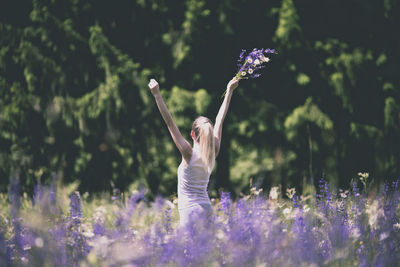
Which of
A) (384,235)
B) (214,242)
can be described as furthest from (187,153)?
(384,235)

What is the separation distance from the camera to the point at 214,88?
18.3ft

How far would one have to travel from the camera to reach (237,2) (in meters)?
5.53

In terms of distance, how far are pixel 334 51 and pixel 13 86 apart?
436cm

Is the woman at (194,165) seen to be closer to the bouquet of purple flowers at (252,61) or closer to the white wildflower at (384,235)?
the bouquet of purple flowers at (252,61)

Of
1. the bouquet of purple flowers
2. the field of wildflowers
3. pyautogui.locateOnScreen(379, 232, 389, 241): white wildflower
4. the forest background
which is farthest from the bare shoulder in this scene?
the forest background

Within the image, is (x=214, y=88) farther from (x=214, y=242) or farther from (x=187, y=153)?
(x=214, y=242)

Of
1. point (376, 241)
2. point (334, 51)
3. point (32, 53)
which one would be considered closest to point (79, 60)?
point (32, 53)

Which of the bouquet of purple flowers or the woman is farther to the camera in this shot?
the bouquet of purple flowers

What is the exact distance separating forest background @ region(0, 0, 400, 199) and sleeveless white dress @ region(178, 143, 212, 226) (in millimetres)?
2672

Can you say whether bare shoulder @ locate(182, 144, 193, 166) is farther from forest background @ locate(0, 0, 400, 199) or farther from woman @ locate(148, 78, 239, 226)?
forest background @ locate(0, 0, 400, 199)

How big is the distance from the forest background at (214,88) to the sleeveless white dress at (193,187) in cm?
267

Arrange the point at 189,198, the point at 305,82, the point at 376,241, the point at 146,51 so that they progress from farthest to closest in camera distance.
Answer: the point at 146,51 → the point at 305,82 → the point at 189,198 → the point at 376,241

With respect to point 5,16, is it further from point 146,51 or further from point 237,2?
point 237,2

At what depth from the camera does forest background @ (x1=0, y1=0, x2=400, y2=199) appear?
5.43 metres
